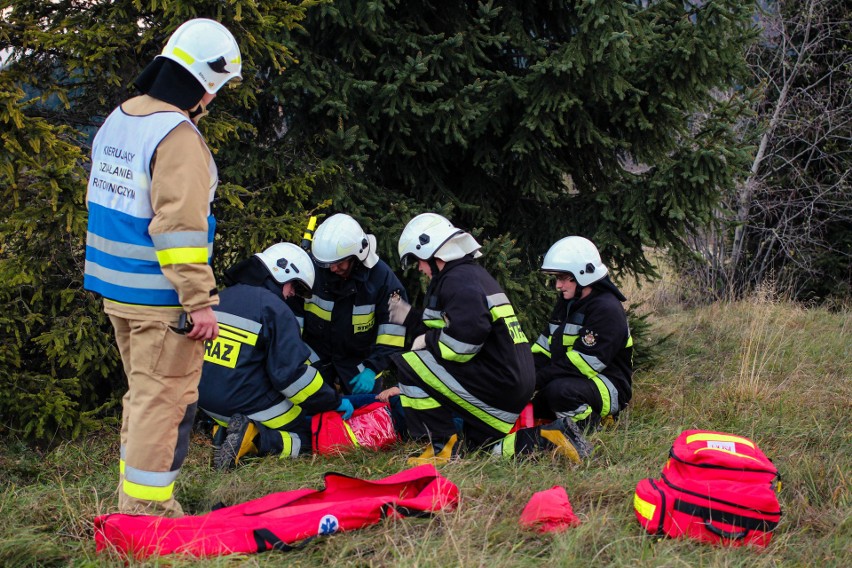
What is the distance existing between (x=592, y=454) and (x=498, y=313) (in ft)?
3.26

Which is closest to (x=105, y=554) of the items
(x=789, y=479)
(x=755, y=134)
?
(x=789, y=479)

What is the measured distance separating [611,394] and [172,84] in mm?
3402

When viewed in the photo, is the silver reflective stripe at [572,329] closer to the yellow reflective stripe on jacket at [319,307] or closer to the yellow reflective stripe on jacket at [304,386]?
the yellow reflective stripe on jacket at [319,307]

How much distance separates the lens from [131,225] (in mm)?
3248

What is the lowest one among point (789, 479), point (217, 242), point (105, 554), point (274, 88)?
point (105, 554)

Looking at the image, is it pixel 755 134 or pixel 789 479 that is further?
pixel 755 134

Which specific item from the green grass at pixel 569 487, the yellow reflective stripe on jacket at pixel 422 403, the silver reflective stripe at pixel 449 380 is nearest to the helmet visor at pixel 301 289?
the silver reflective stripe at pixel 449 380

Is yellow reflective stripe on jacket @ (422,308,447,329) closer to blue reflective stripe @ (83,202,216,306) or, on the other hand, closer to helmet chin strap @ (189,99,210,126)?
blue reflective stripe @ (83,202,216,306)

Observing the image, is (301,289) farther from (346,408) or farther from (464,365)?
(464,365)

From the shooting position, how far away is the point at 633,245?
6566mm

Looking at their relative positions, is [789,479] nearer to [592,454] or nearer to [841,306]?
[592,454]

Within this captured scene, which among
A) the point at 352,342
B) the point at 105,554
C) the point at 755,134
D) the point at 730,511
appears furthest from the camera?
the point at 755,134

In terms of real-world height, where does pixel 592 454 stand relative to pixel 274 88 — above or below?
below

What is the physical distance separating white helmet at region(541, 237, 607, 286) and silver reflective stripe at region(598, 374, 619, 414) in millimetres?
655
